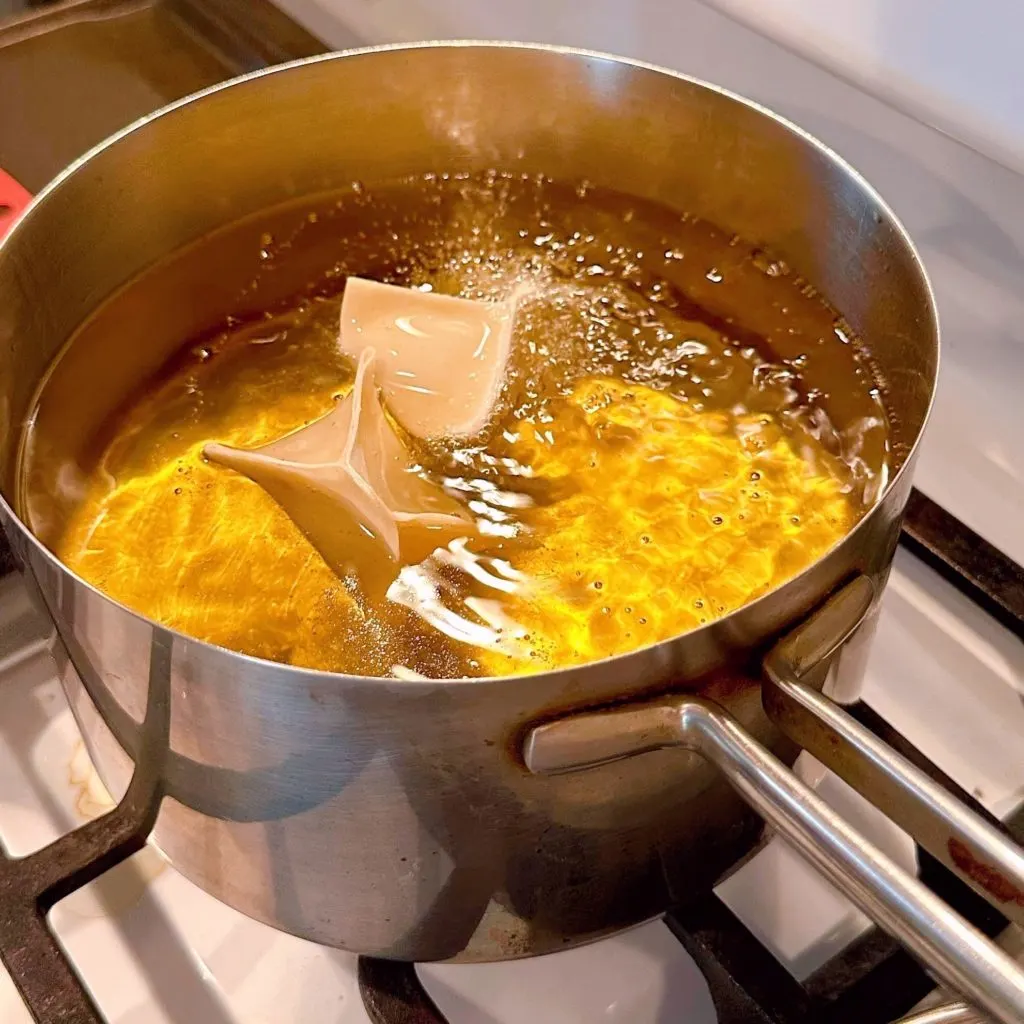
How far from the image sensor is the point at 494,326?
21.4 inches

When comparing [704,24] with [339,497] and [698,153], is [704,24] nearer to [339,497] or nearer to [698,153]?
[698,153]

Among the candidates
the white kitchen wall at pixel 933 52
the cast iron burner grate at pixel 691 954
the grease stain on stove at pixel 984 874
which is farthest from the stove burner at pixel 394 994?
the white kitchen wall at pixel 933 52

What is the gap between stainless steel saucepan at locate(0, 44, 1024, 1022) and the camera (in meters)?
0.28

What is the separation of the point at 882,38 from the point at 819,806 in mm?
472

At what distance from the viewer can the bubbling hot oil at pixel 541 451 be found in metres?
0.44

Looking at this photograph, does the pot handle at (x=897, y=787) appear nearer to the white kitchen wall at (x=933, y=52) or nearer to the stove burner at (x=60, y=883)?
the stove burner at (x=60, y=883)

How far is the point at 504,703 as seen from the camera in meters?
0.28

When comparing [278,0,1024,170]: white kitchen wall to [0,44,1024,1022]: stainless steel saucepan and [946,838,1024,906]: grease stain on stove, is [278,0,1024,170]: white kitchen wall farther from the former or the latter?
[946,838,1024,906]: grease stain on stove

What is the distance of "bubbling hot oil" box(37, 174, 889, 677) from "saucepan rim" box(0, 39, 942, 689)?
62 millimetres

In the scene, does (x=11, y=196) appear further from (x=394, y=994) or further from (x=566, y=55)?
(x=394, y=994)

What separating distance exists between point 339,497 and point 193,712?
0.14m

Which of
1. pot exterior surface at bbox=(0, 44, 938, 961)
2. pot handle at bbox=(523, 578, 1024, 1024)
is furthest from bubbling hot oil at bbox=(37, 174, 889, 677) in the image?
pot handle at bbox=(523, 578, 1024, 1024)

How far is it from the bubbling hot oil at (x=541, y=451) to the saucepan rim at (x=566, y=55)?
62 millimetres

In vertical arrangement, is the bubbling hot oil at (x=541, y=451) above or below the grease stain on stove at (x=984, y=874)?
below
